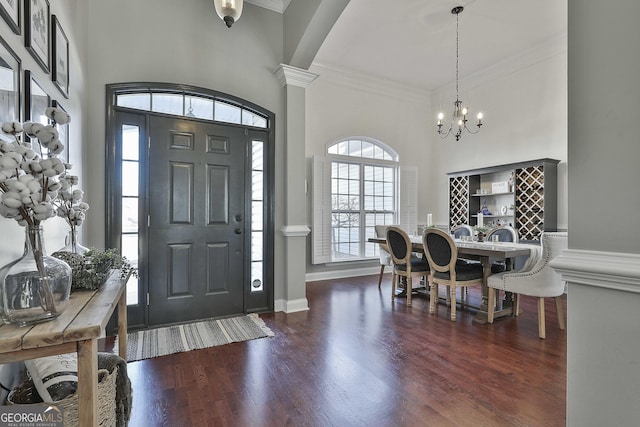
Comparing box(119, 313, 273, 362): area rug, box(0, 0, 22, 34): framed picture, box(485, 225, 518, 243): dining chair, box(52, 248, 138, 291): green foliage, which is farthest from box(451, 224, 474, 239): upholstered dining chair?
box(0, 0, 22, 34): framed picture

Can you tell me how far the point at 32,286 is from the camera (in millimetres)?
960

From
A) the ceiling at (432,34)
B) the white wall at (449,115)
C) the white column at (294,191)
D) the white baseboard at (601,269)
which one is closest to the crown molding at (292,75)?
the white column at (294,191)

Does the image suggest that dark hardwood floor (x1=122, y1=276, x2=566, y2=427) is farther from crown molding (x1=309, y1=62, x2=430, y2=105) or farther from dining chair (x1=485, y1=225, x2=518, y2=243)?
crown molding (x1=309, y1=62, x2=430, y2=105)

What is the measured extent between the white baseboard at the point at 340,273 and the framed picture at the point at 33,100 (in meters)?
4.20

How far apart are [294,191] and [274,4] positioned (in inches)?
83.9

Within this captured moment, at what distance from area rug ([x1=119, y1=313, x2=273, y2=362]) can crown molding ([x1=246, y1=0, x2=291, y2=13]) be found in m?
3.45

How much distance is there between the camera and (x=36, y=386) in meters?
1.22

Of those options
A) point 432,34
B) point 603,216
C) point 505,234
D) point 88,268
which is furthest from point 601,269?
point 432,34

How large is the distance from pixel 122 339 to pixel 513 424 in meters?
2.25

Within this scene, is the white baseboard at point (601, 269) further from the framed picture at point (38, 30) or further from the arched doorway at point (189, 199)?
Answer: the arched doorway at point (189, 199)

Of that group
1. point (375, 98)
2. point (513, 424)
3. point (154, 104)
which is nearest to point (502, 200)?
point (375, 98)

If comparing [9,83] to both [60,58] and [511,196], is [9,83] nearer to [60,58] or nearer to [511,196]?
[60,58]

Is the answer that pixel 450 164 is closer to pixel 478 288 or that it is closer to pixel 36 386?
pixel 478 288

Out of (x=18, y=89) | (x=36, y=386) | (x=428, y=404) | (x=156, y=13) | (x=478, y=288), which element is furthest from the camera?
(x=478, y=288)
